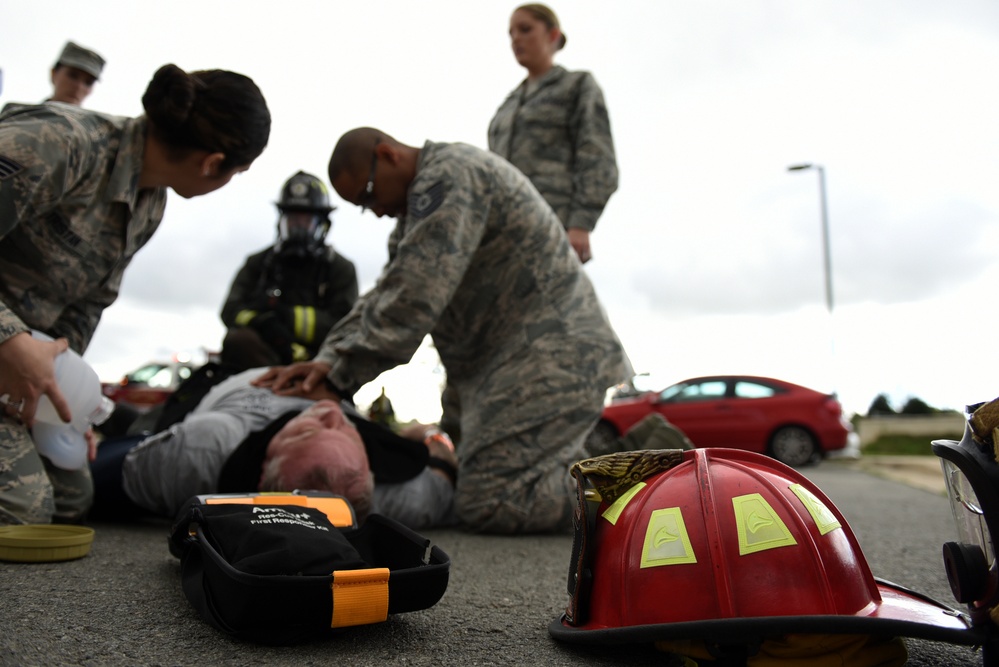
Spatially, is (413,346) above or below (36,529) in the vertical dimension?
above

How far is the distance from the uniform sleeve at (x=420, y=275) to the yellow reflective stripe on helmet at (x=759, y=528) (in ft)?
5.84

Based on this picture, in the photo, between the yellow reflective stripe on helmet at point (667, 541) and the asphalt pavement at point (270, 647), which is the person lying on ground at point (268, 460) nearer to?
the asphalt pavement at point (270, 647)

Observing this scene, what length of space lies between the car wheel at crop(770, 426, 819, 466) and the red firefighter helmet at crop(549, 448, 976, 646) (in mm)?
9922

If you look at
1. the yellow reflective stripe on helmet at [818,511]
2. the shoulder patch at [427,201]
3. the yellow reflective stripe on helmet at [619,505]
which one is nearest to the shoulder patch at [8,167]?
the shoulder patch at [427,201]

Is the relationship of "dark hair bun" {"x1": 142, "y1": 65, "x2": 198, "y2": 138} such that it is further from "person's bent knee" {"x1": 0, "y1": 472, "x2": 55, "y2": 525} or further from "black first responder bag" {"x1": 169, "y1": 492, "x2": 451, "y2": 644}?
"black first responder bag" {"x1": 169, "y1": 492, "x2": 451, "y2": 644}

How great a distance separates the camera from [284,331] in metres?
4.64

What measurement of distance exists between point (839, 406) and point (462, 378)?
888 centimetres

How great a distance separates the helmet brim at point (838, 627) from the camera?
47.1 inches

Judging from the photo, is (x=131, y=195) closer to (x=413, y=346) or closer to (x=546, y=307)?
(x=413, y=346)

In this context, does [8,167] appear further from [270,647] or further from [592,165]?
[592,165]

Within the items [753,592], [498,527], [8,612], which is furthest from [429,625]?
[498,527]

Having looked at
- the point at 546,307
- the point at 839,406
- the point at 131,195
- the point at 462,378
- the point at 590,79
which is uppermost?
the point at 590,79

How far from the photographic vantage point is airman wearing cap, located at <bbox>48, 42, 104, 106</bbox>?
5.05 m

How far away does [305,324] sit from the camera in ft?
15.5
